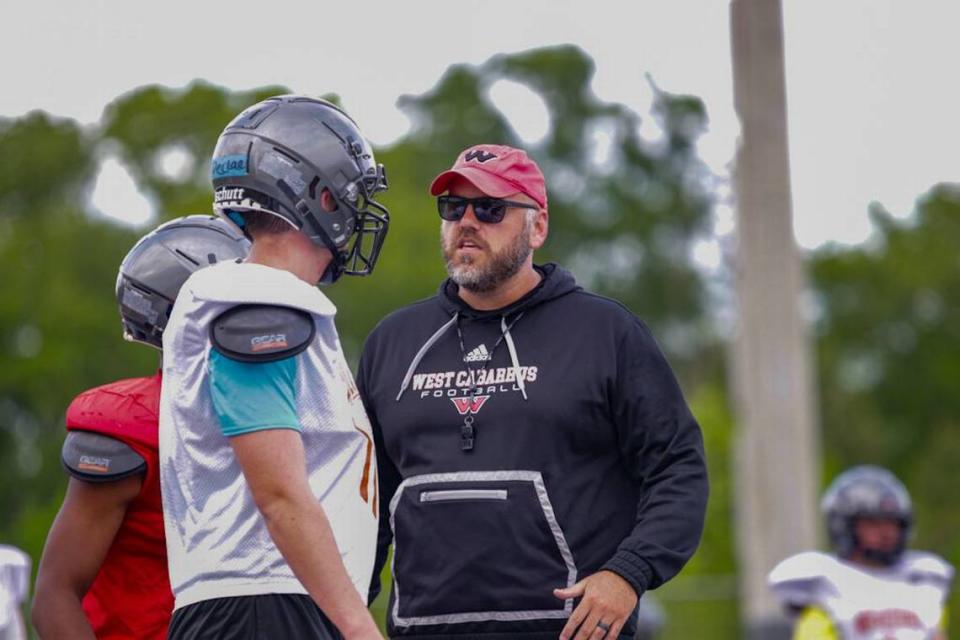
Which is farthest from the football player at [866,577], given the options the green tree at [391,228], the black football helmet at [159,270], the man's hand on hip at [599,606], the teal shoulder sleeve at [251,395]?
the green tree at [391,228]

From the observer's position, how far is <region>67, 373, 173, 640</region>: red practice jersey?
14.0 ft

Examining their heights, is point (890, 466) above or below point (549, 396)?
below

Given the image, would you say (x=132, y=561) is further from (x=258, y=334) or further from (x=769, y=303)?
(x=769, y=303)

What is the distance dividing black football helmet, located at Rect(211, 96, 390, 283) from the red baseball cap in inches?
25.8

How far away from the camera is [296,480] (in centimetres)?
354

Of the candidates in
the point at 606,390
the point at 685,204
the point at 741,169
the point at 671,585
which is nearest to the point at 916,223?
the point at 685,204

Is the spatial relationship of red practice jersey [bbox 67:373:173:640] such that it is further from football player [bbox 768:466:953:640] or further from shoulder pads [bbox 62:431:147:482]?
football player [bbox 768:466:953:640]

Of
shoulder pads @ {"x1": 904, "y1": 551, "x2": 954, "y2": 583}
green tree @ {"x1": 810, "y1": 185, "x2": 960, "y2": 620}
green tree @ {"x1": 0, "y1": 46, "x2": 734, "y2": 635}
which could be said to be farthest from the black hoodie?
green tree @ {"x1": 810, "y1": 185, "x2": 960, "y2": 620}

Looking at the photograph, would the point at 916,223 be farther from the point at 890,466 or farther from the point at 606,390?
the point at 606,390

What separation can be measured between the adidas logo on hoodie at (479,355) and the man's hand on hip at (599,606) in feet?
2.31

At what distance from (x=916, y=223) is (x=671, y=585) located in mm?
24179

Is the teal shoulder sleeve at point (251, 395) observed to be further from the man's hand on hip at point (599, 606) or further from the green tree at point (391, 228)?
the green tree at point (391, 228)

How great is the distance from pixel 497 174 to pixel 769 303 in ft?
20.9

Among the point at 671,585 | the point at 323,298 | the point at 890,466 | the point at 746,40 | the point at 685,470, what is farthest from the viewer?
the point at 890,466
